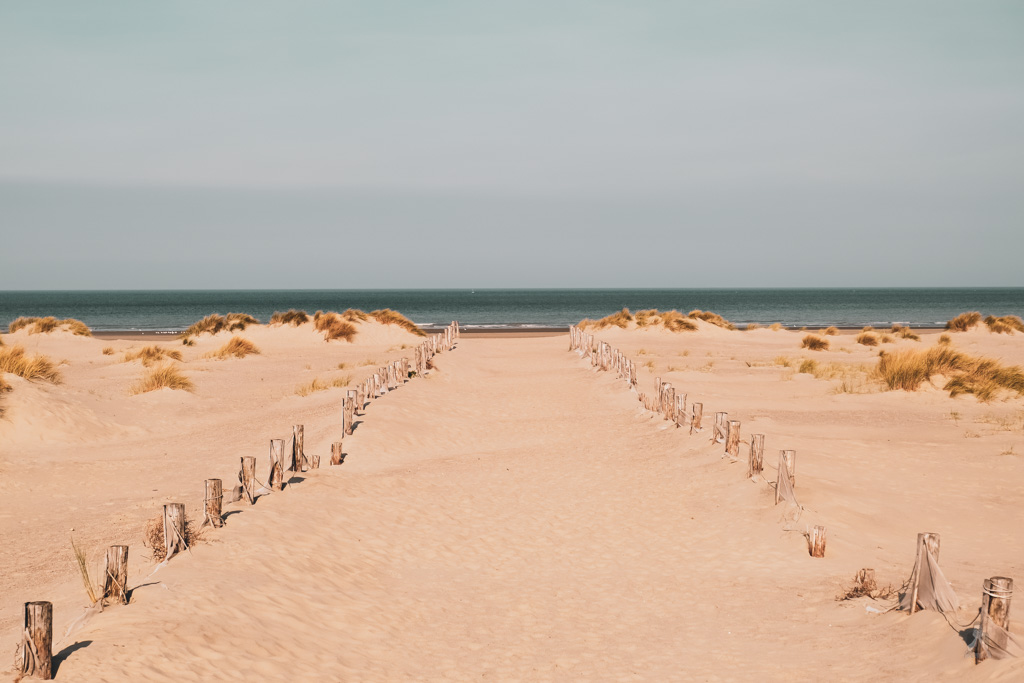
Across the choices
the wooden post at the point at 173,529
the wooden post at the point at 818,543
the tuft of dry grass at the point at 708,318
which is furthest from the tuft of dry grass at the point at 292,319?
the wooden post at the point at 818,543

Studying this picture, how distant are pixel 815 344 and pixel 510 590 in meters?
30.5

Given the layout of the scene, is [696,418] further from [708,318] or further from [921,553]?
[708,318]

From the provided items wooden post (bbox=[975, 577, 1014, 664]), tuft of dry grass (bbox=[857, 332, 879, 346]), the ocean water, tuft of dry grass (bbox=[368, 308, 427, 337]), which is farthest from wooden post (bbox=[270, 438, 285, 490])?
the ocean water

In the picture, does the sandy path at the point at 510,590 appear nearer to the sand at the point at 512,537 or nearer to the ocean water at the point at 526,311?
the sand at the point at 512,537

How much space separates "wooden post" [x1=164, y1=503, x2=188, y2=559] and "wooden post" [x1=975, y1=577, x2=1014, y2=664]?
6550mm

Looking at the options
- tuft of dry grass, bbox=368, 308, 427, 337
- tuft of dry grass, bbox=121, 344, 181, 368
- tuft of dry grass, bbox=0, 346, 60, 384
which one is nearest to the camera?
tuft of dry grass, bbox=0, 346, 60, 384

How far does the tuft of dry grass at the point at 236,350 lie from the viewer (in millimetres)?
30695

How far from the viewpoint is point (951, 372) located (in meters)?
20.2

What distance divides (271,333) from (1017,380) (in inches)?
1150

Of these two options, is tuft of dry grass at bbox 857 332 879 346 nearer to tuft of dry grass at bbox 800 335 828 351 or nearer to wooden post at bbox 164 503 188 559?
tuft of dry grass at bbox 800 335 828 351

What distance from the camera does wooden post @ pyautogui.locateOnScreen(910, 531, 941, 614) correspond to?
6.54 metres

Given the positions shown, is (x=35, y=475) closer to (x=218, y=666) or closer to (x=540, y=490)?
(x=540, y=490)

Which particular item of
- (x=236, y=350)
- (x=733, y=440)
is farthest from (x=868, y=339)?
(x=733, y=440)

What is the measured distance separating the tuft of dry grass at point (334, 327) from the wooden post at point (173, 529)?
95.4ft
